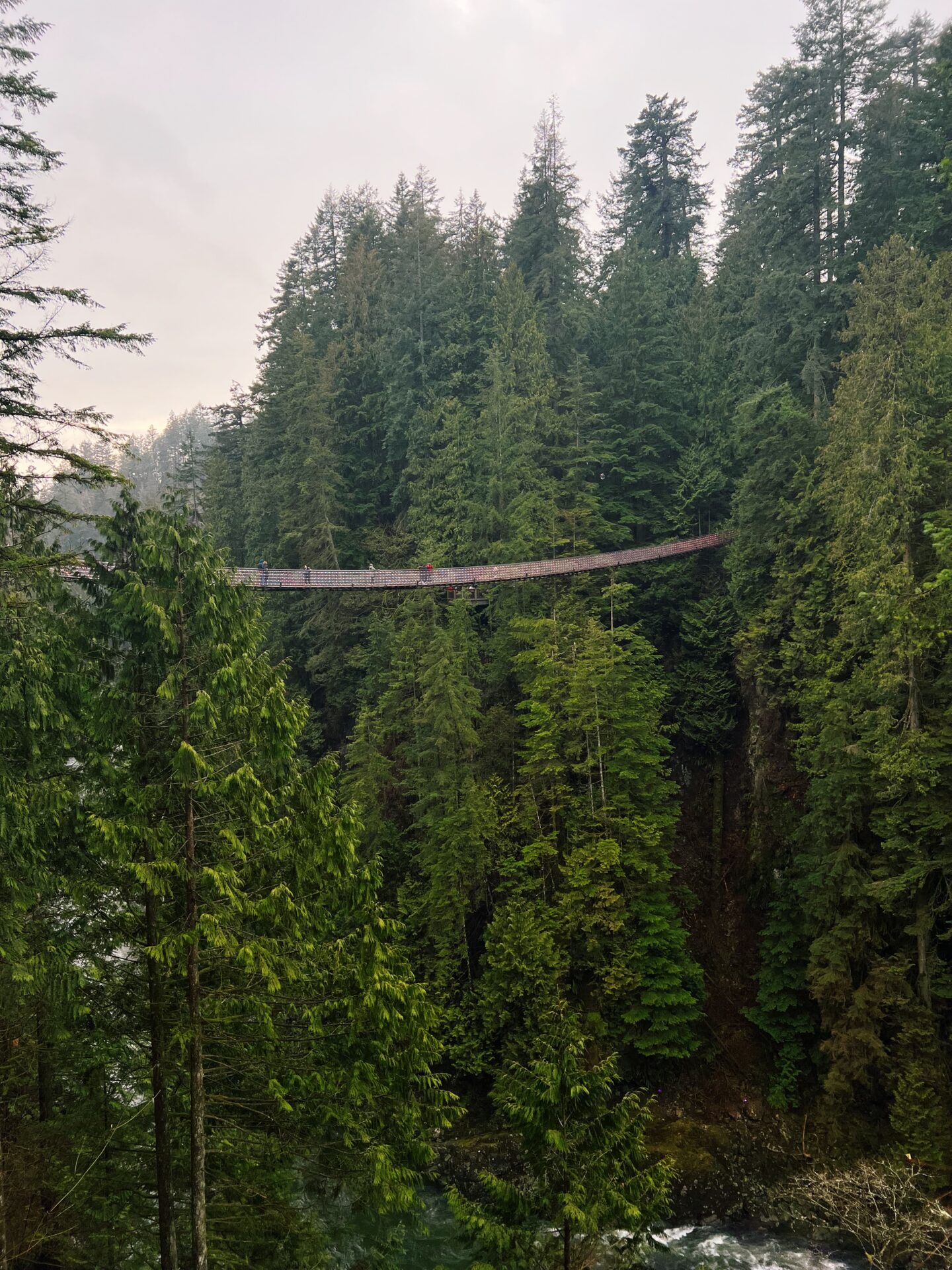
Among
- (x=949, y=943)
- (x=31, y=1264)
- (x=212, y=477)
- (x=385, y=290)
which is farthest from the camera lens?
(x=212, y=477)

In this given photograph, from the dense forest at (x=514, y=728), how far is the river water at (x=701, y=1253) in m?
0.67

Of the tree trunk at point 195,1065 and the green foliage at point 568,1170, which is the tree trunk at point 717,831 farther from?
the tree trunk at point 195,1065

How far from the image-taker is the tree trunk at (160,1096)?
7.30m

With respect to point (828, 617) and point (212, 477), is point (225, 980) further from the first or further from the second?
point (212, 477)

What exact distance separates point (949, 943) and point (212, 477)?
3763 centimetres

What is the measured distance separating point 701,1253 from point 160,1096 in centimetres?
1307

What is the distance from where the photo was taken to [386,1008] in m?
7.41

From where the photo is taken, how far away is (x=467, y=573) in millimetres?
26484

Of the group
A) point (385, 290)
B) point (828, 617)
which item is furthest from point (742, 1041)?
point (385, 290)

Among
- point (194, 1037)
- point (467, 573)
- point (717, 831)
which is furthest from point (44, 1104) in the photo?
point (467, 573)

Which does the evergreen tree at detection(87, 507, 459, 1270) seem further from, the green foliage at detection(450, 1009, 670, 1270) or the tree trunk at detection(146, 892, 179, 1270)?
the green foliage at detection(450, 1009, 670, 1270)

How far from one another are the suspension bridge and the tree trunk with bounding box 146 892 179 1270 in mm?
18324

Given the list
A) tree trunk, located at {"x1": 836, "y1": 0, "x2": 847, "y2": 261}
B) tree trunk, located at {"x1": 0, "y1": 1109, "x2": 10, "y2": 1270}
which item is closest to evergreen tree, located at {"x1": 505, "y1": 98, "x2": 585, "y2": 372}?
tree trunk, located at {"x1": 836, "y1": 0, "x2": 847, "y2": 261}

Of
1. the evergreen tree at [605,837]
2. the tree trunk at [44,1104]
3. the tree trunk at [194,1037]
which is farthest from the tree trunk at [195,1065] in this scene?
the evergreen tree at [605,837]
